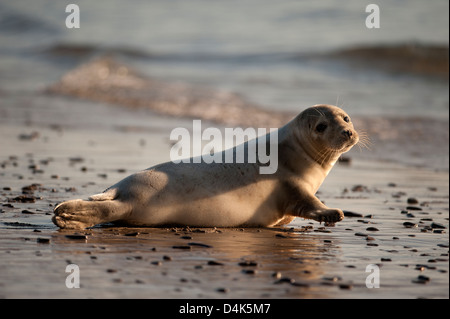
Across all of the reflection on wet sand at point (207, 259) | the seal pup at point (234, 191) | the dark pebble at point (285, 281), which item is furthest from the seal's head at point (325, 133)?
the dark pebble at point (285, 281)

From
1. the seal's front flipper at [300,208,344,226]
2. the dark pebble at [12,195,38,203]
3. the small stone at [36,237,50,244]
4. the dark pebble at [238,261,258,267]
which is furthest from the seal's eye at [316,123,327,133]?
the dark pebble at [12,195,38,203]

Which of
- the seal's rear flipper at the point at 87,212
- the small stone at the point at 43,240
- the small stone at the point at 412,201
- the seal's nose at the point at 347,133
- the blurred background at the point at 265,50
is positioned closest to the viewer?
the small stone at the point at 43,240

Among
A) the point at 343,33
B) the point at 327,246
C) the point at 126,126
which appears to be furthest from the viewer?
the point at 343,33

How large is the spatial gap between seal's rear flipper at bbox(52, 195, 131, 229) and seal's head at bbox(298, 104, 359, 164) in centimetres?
186

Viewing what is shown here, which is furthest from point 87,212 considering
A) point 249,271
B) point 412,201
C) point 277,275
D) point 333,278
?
point 412,201

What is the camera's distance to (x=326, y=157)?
7.24 metres

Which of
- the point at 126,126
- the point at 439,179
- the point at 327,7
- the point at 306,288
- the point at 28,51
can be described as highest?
the point at 327,7

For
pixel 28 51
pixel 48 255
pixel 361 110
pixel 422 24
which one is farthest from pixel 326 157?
pixel 28 51

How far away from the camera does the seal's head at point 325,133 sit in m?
6.98

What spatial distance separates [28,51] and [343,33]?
13.2m

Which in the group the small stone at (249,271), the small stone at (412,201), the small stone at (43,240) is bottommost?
the small stone at (249,271)

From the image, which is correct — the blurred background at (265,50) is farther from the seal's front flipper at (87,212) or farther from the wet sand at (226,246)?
the seal's front flipper at (87,212)

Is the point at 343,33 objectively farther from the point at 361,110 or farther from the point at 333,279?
the point at 333,279

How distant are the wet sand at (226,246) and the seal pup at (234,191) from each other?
0.14 m
